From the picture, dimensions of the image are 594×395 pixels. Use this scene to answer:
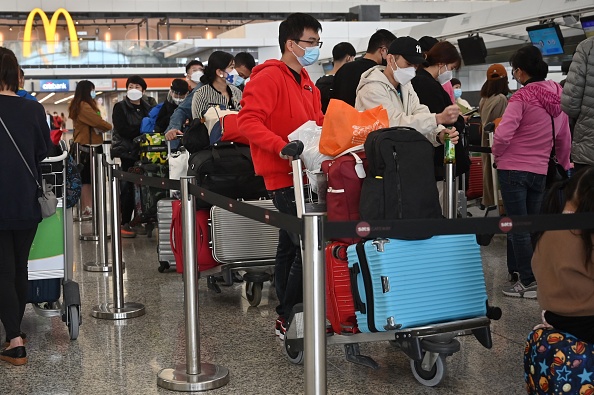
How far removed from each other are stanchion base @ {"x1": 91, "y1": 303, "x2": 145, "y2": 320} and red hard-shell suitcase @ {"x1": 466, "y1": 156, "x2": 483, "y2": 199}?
15.1 feet

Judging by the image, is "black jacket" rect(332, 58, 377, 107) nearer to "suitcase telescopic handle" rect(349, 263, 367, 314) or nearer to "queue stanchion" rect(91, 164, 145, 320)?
"queue stanchion" rect(91, 164, 145, 320)

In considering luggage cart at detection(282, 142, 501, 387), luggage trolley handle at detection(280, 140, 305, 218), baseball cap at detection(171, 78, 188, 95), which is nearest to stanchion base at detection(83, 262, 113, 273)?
baseball cap at detection(171, 78, 188, 95)

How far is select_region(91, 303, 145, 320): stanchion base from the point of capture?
5340 mm

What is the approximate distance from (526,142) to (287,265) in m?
2.00

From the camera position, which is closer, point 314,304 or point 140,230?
point 314,304

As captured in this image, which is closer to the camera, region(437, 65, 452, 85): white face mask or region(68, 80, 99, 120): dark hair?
region(437, 65, 452, 85): white face mask

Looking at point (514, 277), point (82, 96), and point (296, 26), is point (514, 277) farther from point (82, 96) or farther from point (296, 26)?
point (82, 96)

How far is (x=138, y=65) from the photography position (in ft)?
99.0

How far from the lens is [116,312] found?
211 inches

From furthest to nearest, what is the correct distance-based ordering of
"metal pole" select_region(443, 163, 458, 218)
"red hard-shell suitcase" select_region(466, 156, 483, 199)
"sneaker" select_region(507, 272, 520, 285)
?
1. "red hard-shell suitcase" select_region(466, 156, 483, 199)
2. "sneaker" select_region(507, 272, 520, 285)
3. "metal pole" select_region(443, 163, 458, 218)

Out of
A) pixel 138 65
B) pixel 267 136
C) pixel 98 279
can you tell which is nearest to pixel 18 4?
pixel 138 65

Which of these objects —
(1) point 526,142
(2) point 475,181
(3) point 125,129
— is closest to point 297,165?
(1) point 526,142

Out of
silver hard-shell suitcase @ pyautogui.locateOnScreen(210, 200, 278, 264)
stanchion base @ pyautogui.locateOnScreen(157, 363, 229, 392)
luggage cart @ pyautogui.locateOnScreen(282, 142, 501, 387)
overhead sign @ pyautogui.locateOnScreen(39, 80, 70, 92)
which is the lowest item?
stanchion base @ pyautogui.locateOnScreen(157, 363, 229, 392)

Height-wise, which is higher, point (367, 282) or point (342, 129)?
point (342, 129)
